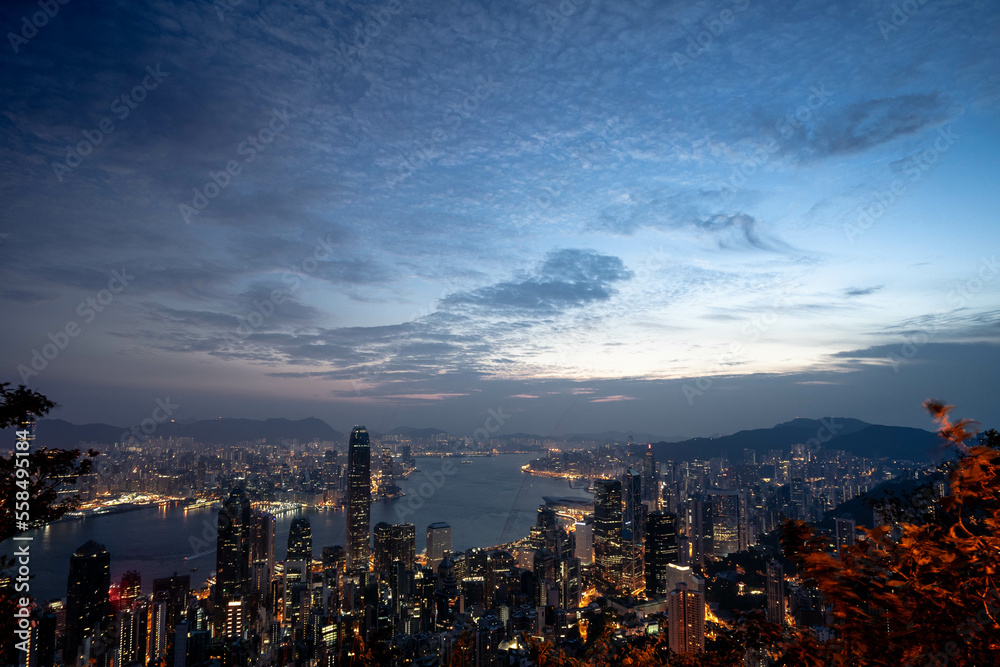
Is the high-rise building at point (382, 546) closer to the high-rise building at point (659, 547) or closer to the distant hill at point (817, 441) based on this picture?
the high-rise building at point (659, 547)

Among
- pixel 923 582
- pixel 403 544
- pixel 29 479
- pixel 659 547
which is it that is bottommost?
pixel 659 547

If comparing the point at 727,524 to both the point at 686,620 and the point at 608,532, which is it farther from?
the point at 686,620

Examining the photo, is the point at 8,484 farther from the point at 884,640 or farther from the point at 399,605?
the point at 399,605

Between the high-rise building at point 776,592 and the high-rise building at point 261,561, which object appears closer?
the high-rise building at point 776,592

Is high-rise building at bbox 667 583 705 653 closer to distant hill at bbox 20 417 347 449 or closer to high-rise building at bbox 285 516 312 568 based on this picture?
high-rise building at bbox 285 516 312 568

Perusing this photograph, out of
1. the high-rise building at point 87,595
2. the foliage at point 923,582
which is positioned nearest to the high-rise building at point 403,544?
the high-rise building at point 87,595

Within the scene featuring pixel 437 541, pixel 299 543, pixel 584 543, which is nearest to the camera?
pixel 299 543

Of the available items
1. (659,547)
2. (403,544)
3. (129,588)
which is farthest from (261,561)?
(659,547)

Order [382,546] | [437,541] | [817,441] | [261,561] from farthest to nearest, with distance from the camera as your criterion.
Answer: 1. [817,441]
2. [382,546]
3. [437,541]
4. [261,561]
